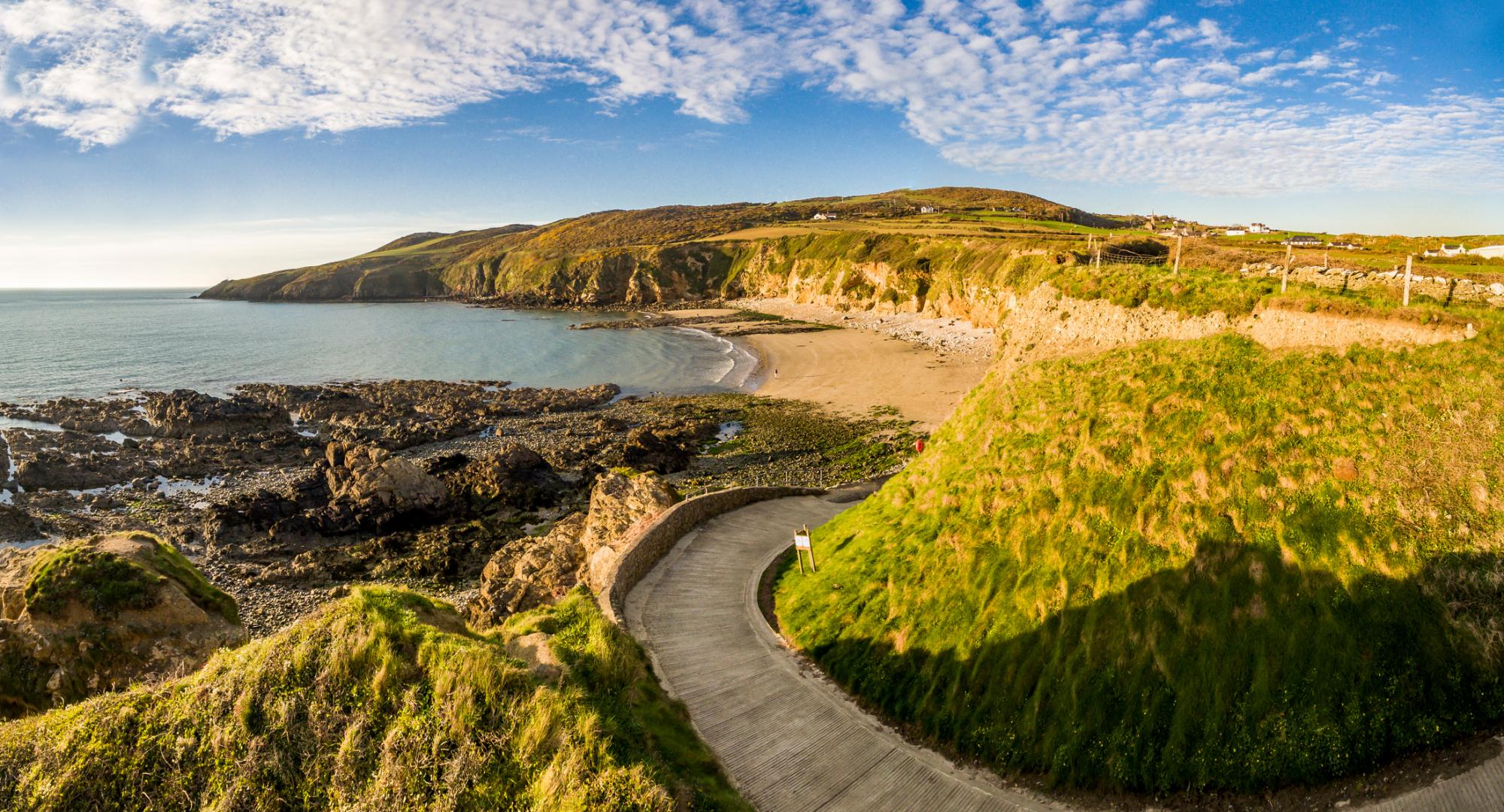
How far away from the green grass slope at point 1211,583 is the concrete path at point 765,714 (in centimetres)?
71

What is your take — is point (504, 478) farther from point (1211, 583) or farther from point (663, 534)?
point (1211, 583)

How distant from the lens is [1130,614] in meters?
12.2

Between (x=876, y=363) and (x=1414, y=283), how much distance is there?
4863 centimetres

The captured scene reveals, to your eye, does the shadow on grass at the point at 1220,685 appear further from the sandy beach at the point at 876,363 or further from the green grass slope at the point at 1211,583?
the sandy beach at the point at 876,363

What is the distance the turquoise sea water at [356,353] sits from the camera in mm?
65812

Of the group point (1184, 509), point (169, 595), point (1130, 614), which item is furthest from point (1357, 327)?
point (169, 595)

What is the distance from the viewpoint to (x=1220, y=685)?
10719 millimetres

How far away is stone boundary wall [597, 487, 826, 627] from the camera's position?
17016 millimetres

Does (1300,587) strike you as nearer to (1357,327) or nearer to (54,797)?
(1357,327)

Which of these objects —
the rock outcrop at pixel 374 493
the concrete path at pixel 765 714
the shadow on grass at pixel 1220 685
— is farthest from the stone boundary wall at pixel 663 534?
the rock outcrop at pixel 374 493

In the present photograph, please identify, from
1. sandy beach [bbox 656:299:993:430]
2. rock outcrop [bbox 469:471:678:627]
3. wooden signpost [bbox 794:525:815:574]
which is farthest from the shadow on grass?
sandy beach [bbox 656:299:993:430]

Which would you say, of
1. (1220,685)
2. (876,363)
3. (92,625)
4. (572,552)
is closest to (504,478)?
(572,552)

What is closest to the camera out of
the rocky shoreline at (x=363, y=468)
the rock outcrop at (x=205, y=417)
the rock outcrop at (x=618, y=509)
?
the rock outcrop at (x=618, y=509)

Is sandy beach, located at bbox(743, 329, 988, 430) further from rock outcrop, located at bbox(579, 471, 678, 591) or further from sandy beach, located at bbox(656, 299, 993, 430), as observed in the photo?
rock outcrop, located at bbox(579, 471, 678, 591)
